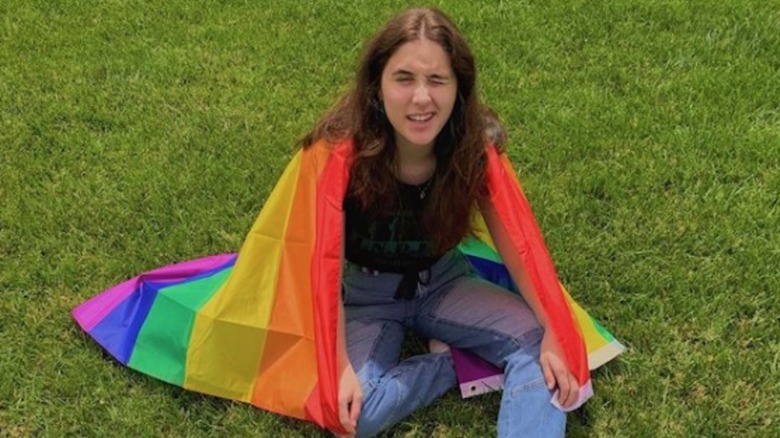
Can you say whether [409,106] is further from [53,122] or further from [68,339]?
[53,122]

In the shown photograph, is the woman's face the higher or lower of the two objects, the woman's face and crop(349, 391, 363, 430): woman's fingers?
the higher

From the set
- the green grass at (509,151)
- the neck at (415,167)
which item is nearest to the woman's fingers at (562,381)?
the green grass at (509,151)

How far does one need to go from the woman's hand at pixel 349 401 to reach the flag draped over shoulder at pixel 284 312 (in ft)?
0.11

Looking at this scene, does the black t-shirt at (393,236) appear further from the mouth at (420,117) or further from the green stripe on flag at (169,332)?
the green stripe on flag at (169,332)

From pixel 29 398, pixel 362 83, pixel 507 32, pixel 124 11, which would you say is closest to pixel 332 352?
pixel 362 83

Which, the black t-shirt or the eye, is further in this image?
the black t-shirt

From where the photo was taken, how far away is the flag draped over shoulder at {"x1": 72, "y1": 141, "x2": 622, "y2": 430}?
273cm

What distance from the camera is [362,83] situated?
9.05 feet

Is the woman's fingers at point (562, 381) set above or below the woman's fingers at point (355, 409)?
above

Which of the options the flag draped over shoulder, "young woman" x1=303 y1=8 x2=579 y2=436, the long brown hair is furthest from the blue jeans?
the long brown hair

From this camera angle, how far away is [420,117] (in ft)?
8.65

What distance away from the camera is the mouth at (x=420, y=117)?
2635mm

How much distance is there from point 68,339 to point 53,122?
1666 mm

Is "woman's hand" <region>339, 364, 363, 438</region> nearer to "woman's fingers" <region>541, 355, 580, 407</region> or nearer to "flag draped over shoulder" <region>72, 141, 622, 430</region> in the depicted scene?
"flag draped over shoulder" <region>72, 141, 622, 430</region>
